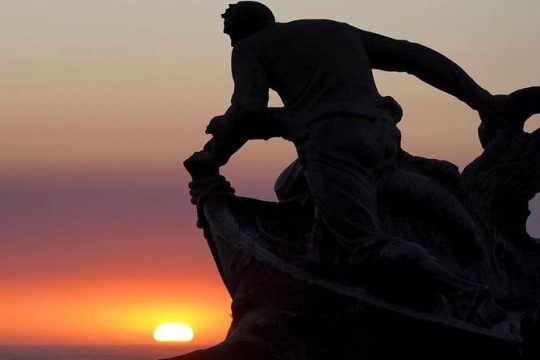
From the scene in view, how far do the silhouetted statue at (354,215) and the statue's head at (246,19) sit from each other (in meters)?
0.01

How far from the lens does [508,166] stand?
12.0m

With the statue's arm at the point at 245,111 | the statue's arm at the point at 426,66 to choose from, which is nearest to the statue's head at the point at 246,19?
the statue's arm at the point at 245,111

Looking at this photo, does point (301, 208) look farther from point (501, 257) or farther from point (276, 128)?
point (501, 257)

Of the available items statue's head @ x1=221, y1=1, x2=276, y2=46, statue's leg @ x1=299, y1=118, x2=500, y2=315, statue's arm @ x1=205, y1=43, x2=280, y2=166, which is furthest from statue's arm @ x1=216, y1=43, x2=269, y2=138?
statue's leg @ x1=299, y1=118, x2=500, y2=315

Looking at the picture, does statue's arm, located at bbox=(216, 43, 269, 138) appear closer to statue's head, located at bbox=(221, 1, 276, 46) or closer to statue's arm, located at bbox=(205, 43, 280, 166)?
statue's arm, located at bbox=(205, 43, 280, 166)

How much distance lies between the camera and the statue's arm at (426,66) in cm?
1186

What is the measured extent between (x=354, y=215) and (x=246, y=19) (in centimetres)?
201

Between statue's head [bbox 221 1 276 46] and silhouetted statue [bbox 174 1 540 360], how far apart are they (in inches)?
0.5

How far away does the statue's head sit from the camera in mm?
11820

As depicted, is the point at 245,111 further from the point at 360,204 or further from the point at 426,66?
the point at 426,66

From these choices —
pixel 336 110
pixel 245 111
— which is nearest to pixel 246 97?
pixel 245 111

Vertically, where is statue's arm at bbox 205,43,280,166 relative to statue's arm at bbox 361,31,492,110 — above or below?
below

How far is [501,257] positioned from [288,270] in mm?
2180

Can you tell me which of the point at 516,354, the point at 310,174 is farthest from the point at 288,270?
the point at 516,354
